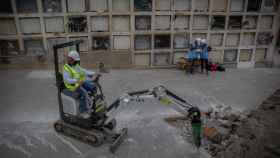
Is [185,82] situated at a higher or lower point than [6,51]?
lower

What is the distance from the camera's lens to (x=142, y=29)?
25.4 feet

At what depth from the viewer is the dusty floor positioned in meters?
3.99

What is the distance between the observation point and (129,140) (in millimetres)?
4258

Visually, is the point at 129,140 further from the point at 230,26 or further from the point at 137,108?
the point at 230,26

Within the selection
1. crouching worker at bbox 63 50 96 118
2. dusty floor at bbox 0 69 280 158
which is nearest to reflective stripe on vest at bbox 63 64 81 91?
crouching worker at bbox 63 50 96 118

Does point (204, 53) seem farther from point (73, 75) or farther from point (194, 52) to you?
point (73, 75)

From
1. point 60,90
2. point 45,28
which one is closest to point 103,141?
point 60,90

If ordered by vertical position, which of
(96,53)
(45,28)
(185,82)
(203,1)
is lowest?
(185,82)

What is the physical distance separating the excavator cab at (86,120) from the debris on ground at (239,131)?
1.32m

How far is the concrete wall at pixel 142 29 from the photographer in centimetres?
721

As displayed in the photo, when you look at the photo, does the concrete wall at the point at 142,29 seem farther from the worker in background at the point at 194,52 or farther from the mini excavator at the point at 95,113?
the mini excavator at the point at 95,113

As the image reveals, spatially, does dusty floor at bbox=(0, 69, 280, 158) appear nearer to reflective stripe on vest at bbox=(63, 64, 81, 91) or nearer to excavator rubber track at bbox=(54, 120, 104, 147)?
excavator rubber track at bbox=(54, 120, 104, 147)

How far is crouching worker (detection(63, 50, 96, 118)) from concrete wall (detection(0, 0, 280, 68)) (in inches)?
146

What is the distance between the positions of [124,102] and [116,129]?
98 cm
